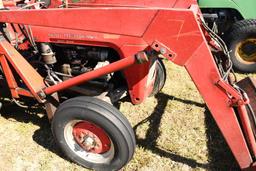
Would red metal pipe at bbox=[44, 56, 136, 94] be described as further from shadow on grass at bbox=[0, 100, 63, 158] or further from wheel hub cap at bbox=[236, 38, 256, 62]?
wheel hub cap at bbox=[236, 38, 256, 62]

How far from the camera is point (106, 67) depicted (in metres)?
2.77

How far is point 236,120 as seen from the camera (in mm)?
2641

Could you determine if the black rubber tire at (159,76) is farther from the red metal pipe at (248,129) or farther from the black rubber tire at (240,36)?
the red metal pipe at (248,129)

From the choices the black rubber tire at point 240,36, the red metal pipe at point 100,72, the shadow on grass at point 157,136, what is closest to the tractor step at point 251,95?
the shadow on grass at point 157,136

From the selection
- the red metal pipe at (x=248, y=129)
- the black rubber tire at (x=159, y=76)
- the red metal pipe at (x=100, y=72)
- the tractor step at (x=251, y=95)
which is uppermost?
the red metal pipe at (x=100, y=72)

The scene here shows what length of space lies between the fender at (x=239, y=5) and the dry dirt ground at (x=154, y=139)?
131cm

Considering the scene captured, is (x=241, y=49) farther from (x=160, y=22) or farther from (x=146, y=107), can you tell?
(x=160, y=22)

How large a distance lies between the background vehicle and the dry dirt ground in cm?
105

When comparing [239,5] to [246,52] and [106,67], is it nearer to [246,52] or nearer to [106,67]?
[246,52]

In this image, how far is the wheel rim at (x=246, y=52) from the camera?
496cm

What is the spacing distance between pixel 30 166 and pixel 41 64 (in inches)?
38.6

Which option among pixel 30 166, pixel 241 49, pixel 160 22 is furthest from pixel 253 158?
pixel 241 49

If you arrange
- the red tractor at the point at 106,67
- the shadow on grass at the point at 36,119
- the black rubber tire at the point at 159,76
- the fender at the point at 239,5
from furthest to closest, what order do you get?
the fender at the point at 239,5 < the black rubber tire at the point at 159,76 < the shadow on grass at the point at 36,119 < the red tractor at the point at 106,67

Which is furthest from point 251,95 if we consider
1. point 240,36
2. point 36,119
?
point 36,119
